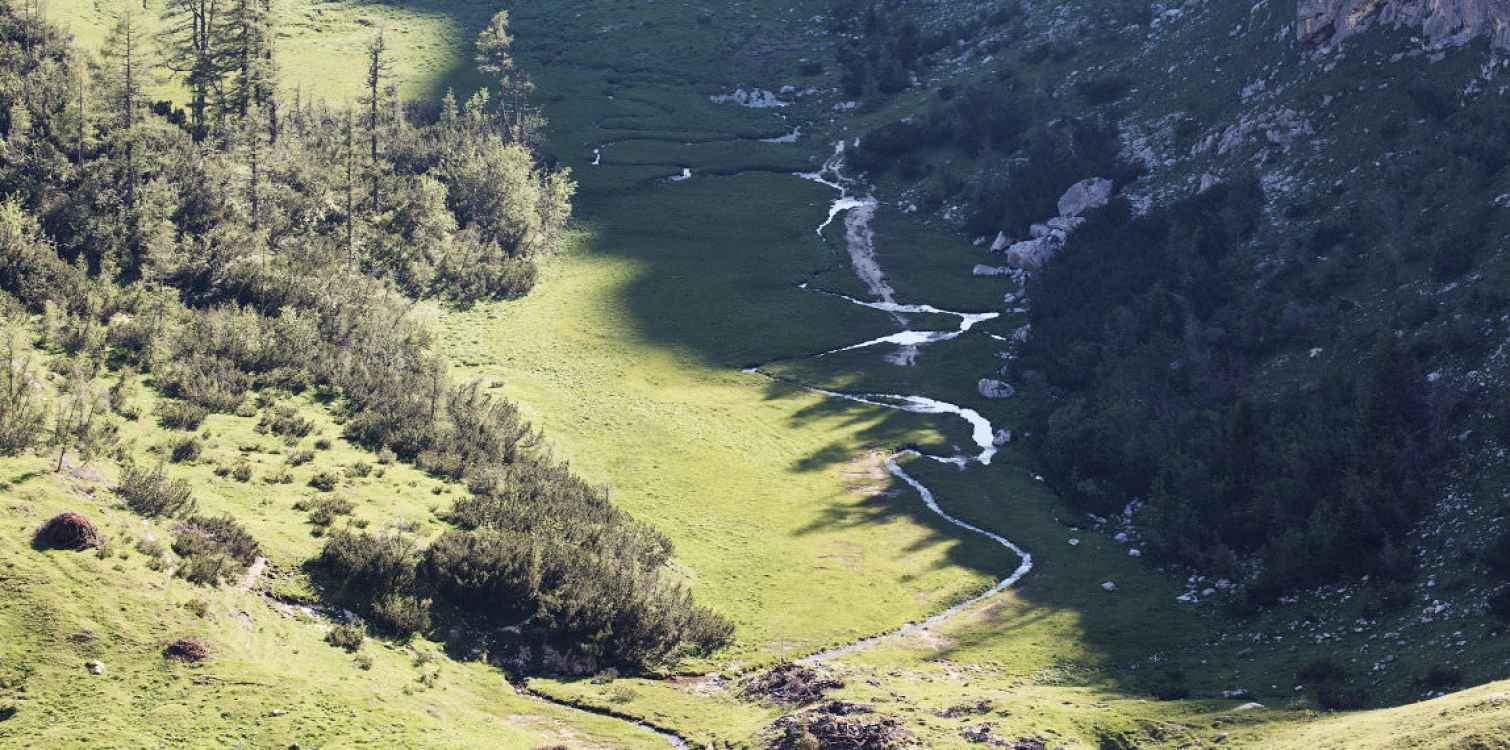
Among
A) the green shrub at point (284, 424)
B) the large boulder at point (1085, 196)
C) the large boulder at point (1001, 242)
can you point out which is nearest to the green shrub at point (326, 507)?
the green shrub at point (284, 424)

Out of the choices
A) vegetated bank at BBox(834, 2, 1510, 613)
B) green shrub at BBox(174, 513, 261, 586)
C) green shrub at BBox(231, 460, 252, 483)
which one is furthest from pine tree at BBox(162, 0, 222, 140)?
vegetated bank at BBox(834, 2, 1510, 613)

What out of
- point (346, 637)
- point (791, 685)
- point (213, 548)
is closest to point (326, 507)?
point (213, 548)

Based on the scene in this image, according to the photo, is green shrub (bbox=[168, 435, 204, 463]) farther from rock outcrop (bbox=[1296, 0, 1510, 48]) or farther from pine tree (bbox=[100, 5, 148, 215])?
rock outcrop (bbox=[1296, 0, 1510, 48])

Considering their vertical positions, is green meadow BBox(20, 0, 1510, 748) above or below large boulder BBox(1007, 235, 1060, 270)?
below

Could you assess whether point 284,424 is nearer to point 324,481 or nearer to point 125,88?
point 324,481

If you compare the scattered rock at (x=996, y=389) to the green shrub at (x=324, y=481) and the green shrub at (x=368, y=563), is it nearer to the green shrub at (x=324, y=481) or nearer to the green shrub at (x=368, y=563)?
the green shrub at (x=324, y=481)

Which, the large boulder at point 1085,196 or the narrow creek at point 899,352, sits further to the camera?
the large boulder at point 1085,196

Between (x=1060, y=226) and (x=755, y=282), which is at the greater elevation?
(x=1060, y=226)
